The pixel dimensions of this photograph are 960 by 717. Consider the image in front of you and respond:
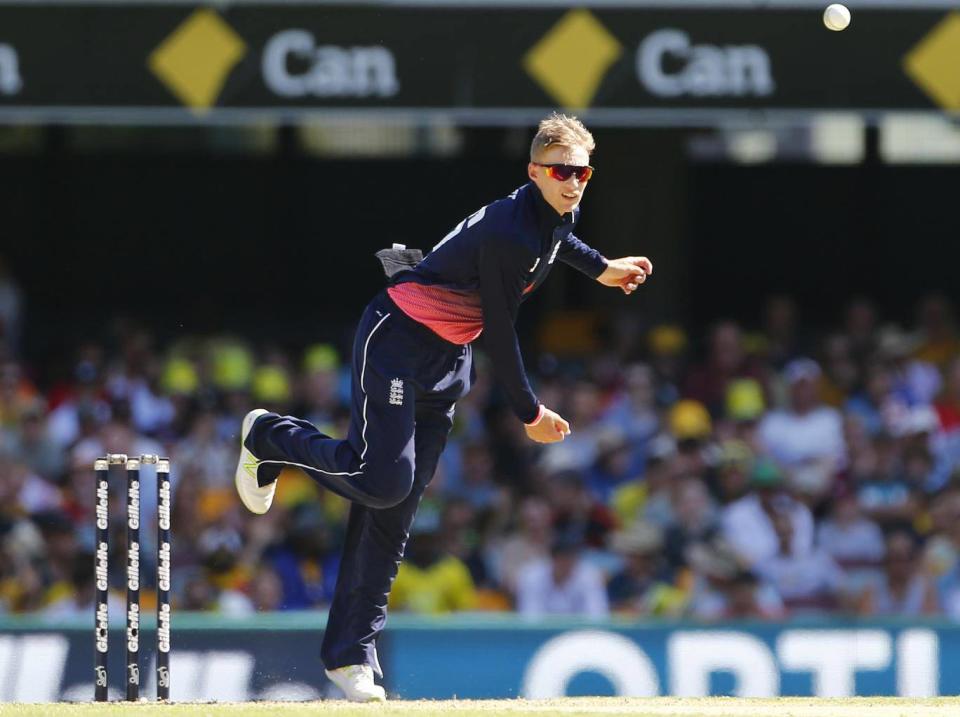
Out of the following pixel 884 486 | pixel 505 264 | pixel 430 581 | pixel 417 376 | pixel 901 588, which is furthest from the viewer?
pixel 884 486

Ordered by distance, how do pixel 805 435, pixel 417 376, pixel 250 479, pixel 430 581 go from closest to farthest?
pixel 417 376 → pixel 250 479 → pixel 430 581 → pixel 805 435

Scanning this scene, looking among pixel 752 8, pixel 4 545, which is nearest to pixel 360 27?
pixel 752 8

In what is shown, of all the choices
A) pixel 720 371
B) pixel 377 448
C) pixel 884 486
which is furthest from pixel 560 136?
pixel 720 371

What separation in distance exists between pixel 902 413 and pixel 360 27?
4346 mm

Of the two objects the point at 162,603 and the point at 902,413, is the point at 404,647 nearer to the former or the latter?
the point at 162,603

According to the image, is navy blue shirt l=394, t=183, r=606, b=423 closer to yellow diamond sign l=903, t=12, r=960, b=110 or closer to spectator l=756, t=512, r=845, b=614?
spectator l=756, t=512, r=845, b=614

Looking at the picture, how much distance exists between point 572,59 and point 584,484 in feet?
8.52

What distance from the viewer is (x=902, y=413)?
1219 centimetres

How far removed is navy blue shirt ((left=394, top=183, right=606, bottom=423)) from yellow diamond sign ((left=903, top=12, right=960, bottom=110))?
5.12 meters

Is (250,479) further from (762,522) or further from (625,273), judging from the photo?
(762,522)

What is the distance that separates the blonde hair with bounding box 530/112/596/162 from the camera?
632cm

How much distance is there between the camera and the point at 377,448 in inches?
251

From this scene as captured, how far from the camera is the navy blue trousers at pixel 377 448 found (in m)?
6.39

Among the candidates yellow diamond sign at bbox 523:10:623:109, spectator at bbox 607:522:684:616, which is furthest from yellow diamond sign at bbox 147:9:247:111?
spectator at bbox 607:522:684:616
